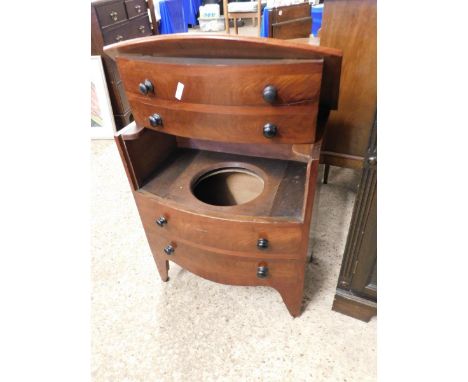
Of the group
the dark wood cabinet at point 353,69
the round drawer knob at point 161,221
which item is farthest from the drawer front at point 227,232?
the dark wood cabinet at point 353,69

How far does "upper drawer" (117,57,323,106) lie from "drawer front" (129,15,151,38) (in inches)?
66.9

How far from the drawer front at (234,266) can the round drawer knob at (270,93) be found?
443 mm

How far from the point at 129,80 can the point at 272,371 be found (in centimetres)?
86

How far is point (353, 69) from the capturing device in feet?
3.19

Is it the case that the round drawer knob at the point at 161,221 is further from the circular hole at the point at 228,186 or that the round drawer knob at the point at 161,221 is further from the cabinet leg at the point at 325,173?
the cabinet leg at the point at 325,173

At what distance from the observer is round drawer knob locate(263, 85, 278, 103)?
Result: 589 mm

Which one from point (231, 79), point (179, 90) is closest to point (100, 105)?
point (179, 90)

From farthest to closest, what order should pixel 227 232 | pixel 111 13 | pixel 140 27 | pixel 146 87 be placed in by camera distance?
pixel 140 27 < pixel 111 13 < pixel 227 232 < pixel 146 87

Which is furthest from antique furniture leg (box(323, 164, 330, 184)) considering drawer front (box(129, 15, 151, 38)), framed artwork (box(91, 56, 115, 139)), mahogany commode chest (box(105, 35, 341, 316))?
drawer front (box(129, 15, 151, 38))

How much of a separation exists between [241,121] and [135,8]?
1.98m

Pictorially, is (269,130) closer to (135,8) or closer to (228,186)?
(228,186)

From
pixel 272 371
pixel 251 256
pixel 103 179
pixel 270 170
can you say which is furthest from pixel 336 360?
pixel 103 179
